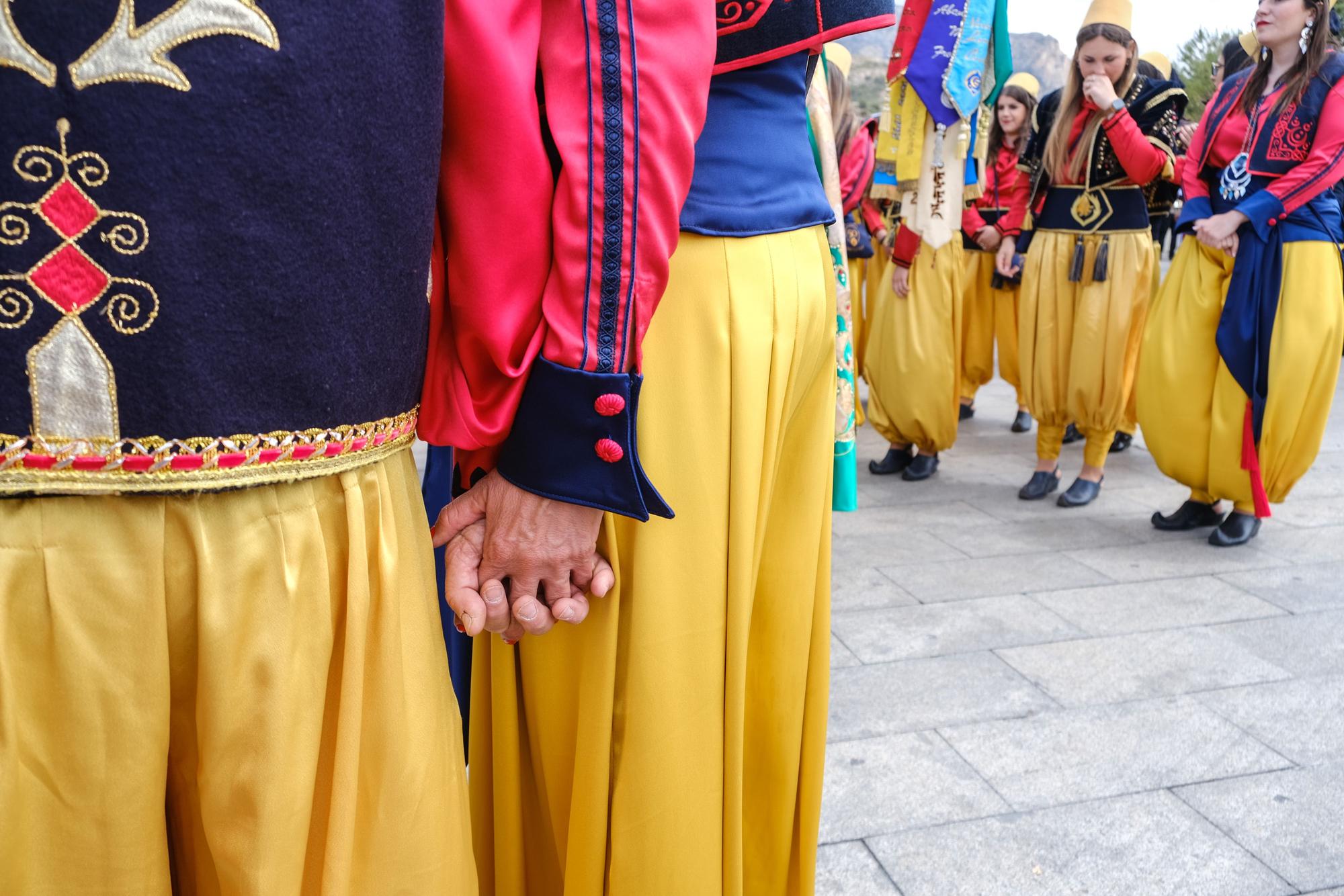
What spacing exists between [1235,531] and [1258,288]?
0.92 metres

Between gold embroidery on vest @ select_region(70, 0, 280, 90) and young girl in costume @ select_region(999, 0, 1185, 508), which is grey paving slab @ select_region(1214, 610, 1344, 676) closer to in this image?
young girl in costume @ select_region(999, 0, 1185, 508)

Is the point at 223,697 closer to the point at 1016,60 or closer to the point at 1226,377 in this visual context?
the point at 1226,377

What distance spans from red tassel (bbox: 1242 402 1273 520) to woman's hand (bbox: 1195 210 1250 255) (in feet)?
1.89

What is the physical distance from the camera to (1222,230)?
3924 millimetres

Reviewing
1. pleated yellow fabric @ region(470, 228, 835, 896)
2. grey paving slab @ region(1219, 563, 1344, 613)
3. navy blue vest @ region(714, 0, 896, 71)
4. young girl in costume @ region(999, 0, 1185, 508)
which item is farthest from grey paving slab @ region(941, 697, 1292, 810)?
young girl in costume @ region(999, 0, 1185, 508)

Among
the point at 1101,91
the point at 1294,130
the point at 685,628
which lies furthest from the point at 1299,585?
the point at 685,628

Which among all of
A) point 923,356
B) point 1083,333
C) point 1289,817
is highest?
point 1083,333

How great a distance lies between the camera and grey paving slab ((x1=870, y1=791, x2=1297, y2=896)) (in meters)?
2.03

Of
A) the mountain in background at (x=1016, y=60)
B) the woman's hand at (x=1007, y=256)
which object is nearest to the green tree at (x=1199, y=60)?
the mountain in background at (x=1016, y=60)

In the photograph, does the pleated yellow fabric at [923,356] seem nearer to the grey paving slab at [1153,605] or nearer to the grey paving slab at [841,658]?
the grey paving slab at [1153,605]

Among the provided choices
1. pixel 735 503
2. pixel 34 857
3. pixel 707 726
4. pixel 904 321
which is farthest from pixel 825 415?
pixel 904 321

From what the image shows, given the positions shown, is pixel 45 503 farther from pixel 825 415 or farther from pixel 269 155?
pixel 825 415

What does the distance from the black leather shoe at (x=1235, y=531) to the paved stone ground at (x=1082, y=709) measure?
5 cm

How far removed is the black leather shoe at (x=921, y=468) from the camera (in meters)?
5.29
